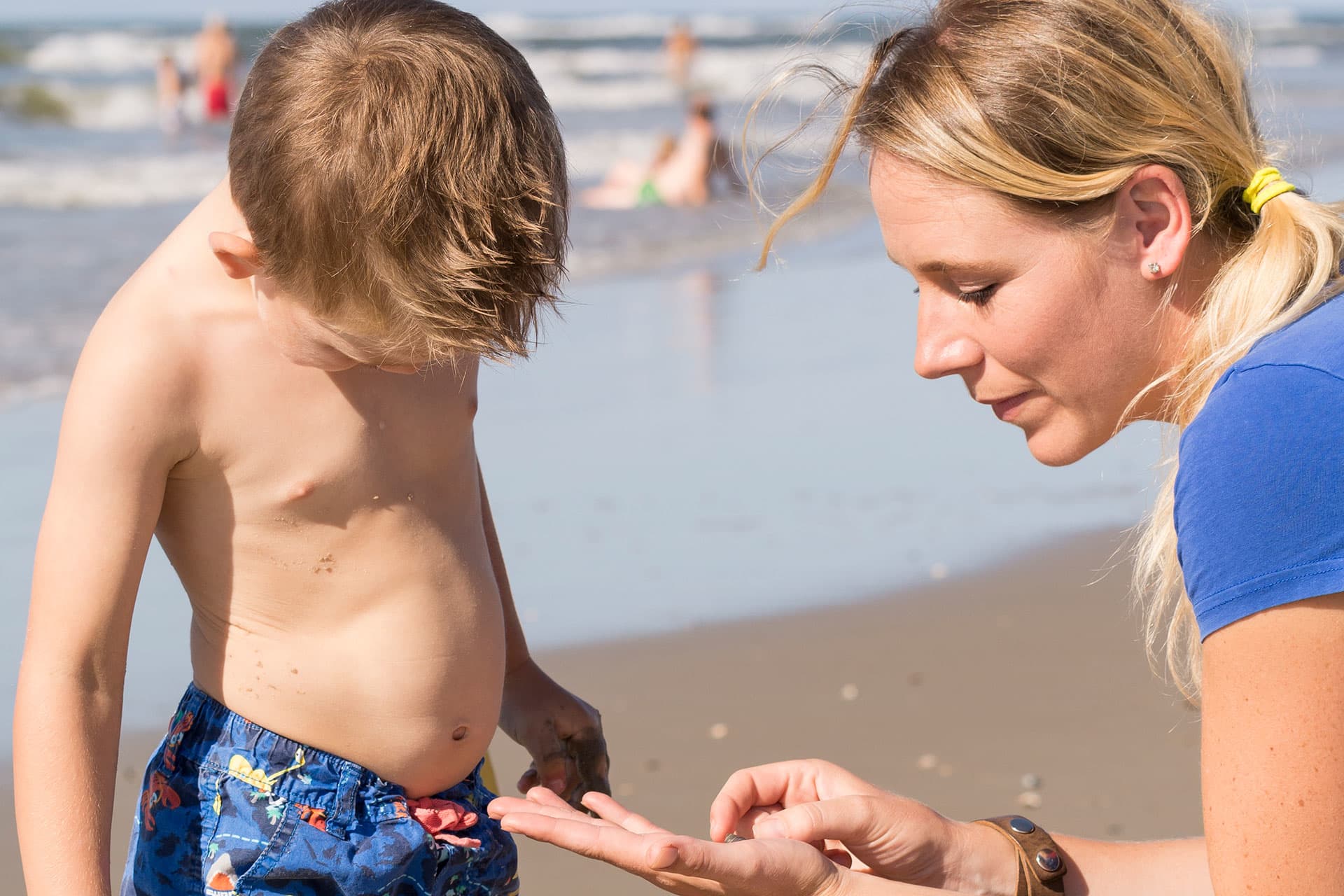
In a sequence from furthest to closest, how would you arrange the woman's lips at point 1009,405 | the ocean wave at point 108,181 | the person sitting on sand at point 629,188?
the person sitting on sand at point 629,188 → the ocean wave at point 108,181 → the woman's lips at point 1009,405

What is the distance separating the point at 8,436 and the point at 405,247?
4.89 m

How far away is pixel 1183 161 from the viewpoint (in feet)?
6.78

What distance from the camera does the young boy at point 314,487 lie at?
2.00 metres

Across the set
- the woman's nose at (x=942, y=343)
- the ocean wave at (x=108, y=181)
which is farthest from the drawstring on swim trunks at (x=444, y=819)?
the ocean wave at (x=108, y=181)

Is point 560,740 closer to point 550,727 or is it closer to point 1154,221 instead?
point 550,727

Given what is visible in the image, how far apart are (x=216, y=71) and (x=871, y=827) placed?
886 inches

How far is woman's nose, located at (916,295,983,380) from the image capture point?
2201mm

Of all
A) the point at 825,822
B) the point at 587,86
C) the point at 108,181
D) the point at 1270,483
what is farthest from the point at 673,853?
the point at 587,86

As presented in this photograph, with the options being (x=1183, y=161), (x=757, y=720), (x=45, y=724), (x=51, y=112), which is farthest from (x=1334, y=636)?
(x=51, y=112)

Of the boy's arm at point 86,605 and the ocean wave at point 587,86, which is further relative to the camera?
the ocean wave at point 587,86

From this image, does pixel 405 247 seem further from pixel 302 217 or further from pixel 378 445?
pixel 378 445

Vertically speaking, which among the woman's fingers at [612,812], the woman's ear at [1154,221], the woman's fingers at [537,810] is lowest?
the woman's fingers at [612,812]

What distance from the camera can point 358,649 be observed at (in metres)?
2.32

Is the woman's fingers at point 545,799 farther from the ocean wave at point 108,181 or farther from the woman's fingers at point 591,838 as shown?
the ocean wave at point 108,181
